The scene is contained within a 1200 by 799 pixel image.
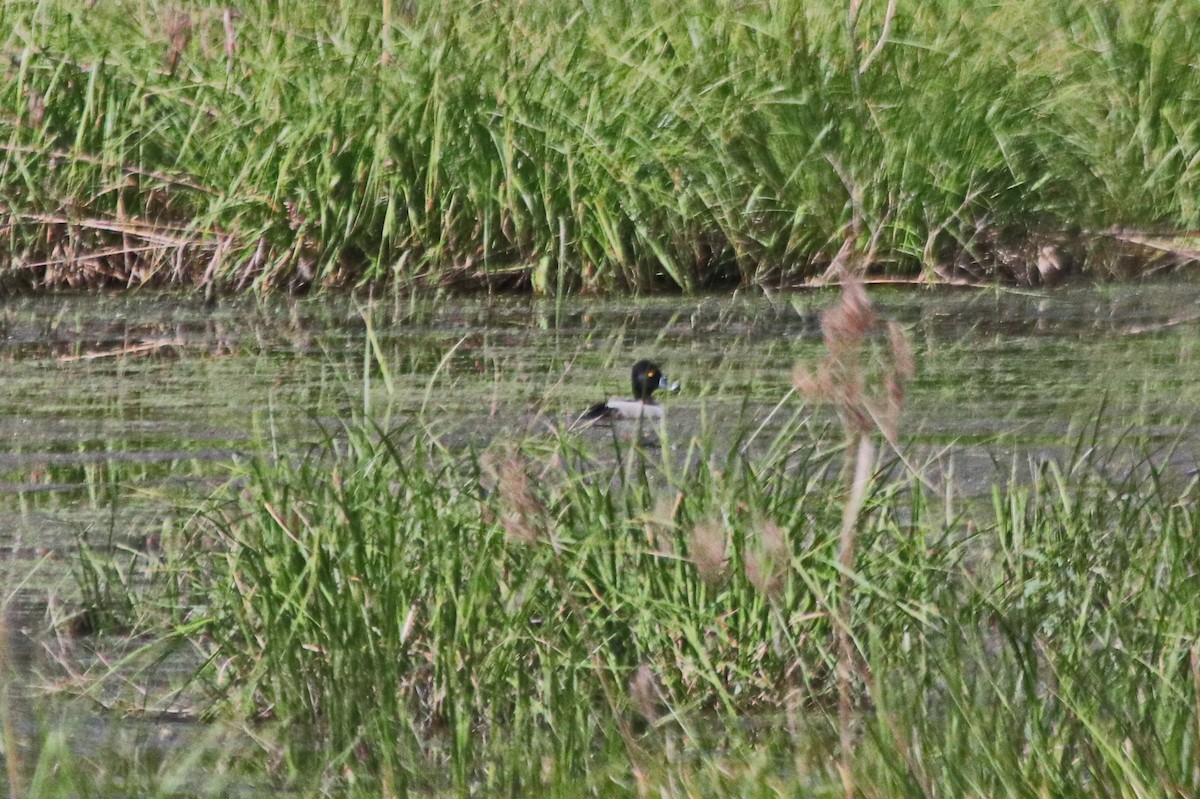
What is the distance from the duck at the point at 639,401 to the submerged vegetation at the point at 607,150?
5.00 ft

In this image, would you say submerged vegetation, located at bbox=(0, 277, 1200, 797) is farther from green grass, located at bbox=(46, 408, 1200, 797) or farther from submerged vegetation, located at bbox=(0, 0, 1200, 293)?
submerged vegetation, located at bbox=(0, 0, 1200, 293)

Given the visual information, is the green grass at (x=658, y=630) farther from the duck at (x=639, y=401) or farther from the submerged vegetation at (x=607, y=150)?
the submerged vegetation at (x=607, y=150)

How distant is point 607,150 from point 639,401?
2.05 meters

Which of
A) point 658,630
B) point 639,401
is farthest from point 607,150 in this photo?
point 658,630

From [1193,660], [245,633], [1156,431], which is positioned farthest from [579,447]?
[1156,431]

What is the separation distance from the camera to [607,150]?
292 inches

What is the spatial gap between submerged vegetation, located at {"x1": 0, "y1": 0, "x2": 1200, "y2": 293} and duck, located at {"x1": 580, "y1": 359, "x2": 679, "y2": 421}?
1.52 metres

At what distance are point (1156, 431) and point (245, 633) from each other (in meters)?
2.58

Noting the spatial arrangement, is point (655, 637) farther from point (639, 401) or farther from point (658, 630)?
point (639, 401)

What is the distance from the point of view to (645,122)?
7469 millimetres

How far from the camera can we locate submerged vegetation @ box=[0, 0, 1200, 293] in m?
7.34

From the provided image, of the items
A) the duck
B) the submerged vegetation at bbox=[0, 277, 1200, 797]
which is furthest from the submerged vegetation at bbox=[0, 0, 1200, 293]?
the submerged vegetation at bbox=[0, 277, 1200, 797]

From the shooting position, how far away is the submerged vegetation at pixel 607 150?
7.34m

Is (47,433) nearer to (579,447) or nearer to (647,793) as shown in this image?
(579,447)
